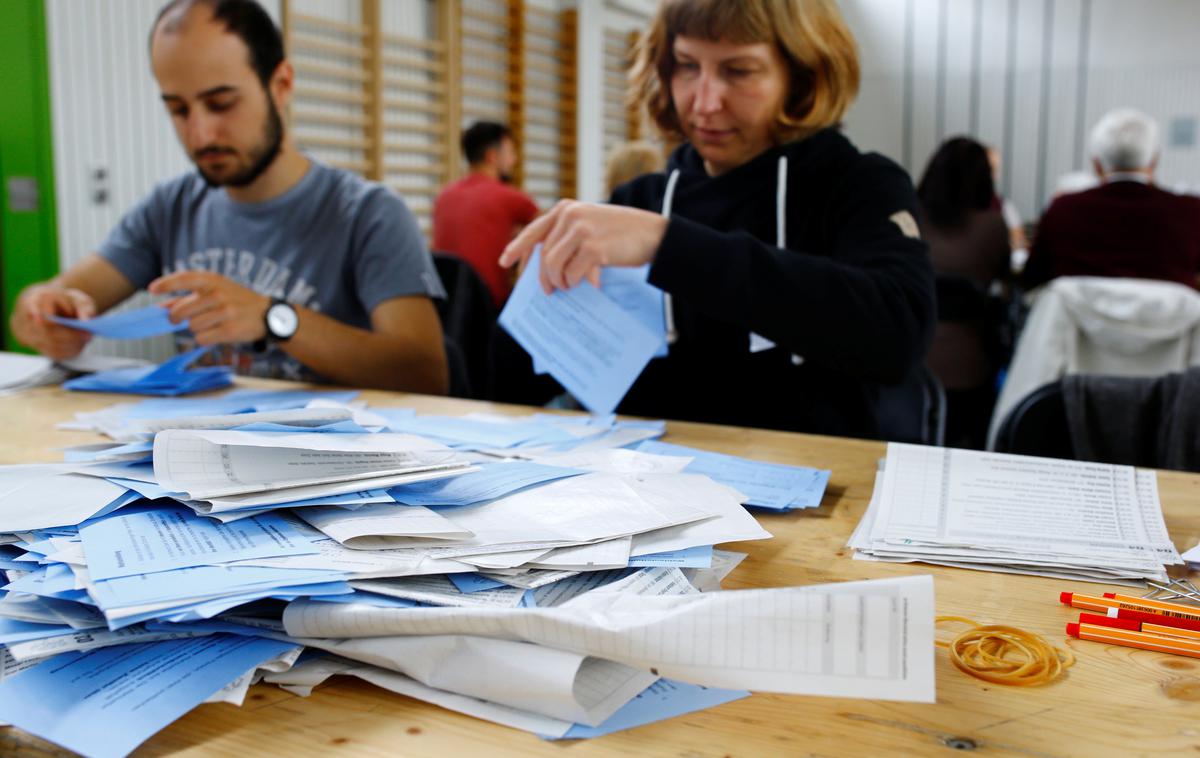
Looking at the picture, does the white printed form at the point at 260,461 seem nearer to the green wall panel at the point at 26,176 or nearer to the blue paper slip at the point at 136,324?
the blue paper slip at the point at 136,324

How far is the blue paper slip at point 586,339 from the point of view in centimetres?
118

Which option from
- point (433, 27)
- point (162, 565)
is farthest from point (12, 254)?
point (162, 565)

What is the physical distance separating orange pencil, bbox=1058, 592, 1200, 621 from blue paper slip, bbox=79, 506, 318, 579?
516mm

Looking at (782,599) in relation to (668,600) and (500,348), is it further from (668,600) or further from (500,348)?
(500,348)

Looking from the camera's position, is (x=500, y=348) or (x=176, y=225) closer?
(x=500, y=348)

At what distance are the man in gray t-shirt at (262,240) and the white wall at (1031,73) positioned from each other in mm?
5608

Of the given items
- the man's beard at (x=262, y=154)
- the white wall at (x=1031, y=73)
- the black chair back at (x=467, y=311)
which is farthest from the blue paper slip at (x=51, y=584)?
the white wall at (x=1031, y=73)

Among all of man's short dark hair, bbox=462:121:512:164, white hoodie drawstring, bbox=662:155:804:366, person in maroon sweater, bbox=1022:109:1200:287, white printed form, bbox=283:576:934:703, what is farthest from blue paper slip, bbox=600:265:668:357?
man's short dark hair, bbox=462:121:512:164

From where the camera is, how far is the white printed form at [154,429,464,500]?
0.70 metres

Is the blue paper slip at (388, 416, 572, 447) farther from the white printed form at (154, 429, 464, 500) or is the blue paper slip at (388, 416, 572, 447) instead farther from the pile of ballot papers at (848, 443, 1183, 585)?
the pile of ballot papers at (848, 443, 1183, 585)

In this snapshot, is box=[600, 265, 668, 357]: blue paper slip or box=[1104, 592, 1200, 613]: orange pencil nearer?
box=[1104, 592, 1200, 613]: orange pencil

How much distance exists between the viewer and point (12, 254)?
3646 mm

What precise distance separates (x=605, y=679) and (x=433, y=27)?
222 inches

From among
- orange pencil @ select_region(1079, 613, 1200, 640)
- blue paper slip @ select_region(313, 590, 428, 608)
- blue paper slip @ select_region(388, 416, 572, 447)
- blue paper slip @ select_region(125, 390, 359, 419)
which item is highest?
blue paper slip @ select_region(313, 590, 428, 608)
